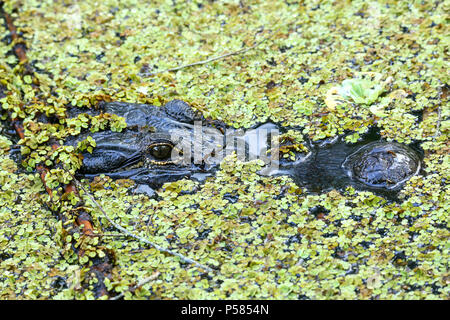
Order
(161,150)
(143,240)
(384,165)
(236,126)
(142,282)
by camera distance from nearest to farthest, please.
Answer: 1. (142,282)
2. (143,240)
3. (384,165)
4. (161,150)
5. (236,126)

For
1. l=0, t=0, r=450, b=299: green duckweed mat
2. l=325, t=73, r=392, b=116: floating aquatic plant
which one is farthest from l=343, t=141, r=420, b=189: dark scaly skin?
l=325, t=73, r=392, b=116: floating aquatic plant

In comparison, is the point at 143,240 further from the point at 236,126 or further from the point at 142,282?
the point at 236,126

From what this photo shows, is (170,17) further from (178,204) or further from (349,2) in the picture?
(178,204)

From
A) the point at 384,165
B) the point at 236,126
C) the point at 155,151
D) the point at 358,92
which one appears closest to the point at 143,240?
the point at 155,151

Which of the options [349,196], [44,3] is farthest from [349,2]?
[44,3]

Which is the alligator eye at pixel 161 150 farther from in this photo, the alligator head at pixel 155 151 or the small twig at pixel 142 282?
the small twig at pixel 142 282

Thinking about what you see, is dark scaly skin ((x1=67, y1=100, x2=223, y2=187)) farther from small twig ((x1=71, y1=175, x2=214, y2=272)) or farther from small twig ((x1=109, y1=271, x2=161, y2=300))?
small twig ((x1=109, y1=271, x2=161, y2=300))
